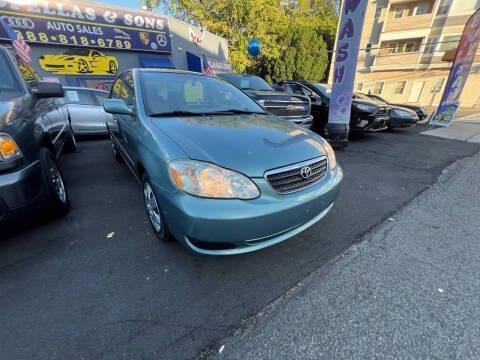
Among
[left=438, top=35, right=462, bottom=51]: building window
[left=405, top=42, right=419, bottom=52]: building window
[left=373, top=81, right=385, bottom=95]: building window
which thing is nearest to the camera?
[left=438, top=35, right=462, bottom=51]: building window

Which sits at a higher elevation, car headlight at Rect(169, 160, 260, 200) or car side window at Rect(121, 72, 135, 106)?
car side window at Rect(121, 72, 135, 106)

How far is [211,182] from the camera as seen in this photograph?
5.21ft

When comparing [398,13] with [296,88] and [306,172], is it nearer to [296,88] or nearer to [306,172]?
[296,88]

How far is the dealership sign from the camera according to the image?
9.43 m

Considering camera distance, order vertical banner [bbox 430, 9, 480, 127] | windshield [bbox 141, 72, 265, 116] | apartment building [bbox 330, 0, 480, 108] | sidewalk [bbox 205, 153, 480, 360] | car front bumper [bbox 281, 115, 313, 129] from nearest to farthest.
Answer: sidewalk [bbox 205, 153, 480, 360] < windshield [bbox 141, 72, 265, 116] < car front bumper [bbox 281, 115, 313, 129] < vertical banner [bbox 430, 9, 480, 127] < apartment building [bbox 330, 0, 480, 108]

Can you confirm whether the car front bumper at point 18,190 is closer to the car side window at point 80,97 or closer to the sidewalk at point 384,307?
the sidewalk at point 384,307

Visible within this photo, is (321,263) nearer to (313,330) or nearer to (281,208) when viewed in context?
(313,330)

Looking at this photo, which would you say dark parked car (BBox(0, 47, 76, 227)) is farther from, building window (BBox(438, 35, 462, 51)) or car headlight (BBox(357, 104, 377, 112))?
building window (BBox(438, 35, 462, 51))

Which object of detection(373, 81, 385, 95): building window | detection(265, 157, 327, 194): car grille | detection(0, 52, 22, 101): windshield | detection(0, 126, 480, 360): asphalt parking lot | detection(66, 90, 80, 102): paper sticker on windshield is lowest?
detection(373, 81, 385, 95): building window

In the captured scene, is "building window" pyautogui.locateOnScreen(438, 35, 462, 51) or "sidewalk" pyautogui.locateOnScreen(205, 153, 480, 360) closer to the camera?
"sidewalk" pyautogui.locateOnScreen(205, 153, 480, 360)

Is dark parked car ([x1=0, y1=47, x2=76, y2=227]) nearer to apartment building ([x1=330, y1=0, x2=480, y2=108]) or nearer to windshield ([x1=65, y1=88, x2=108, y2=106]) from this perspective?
windshield ([x1=65, y1=88, x2=108, y2=106])

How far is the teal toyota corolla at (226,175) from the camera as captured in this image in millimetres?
1569

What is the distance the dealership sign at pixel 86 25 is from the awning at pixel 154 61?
0.35 meters

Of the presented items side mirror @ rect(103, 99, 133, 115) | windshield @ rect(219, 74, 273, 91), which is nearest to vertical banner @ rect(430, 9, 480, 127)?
windshield @ rect(219, 74, 273, 91)
